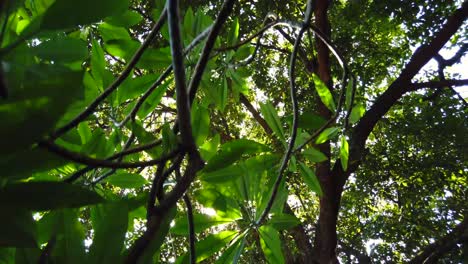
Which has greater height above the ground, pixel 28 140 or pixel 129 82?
pixel 129 82

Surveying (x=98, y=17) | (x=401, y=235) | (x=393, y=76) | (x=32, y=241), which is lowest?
(x=32, y=241)

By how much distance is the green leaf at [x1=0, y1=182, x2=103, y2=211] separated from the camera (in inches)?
14.8

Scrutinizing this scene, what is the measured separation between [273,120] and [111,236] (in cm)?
69

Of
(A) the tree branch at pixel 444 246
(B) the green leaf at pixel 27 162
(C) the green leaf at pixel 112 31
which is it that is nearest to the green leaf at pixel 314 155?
(C) the green leaf at pixel 112 31

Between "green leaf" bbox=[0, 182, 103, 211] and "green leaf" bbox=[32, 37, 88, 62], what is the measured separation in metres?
0.19

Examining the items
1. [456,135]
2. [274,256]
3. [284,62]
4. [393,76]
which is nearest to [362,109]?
[274,256]

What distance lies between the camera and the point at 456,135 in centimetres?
422

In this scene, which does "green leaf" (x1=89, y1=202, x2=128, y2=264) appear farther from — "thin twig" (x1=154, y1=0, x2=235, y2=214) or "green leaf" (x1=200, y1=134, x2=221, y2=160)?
"green leaf" (x1=200, y1=134, x2=221, y2=160)

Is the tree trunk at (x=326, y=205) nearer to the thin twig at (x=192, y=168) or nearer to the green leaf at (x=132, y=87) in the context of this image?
the green leaf at (x=132, y=87)

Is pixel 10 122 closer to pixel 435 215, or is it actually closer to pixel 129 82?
pixel 129 82

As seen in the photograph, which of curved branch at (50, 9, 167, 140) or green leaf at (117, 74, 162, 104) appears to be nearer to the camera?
curved branch at (50, 9, 167, 140)

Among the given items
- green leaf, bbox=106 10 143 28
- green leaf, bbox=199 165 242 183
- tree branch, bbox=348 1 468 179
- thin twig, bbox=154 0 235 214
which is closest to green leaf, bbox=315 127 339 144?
green leaf, bbox=199 165 242 183

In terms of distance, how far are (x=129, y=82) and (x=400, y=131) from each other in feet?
13.1

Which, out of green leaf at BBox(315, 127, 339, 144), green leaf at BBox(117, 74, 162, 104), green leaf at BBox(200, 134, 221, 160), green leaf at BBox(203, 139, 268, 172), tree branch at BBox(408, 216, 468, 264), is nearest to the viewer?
green leaf at BBox(203, 139, 268, 172)
